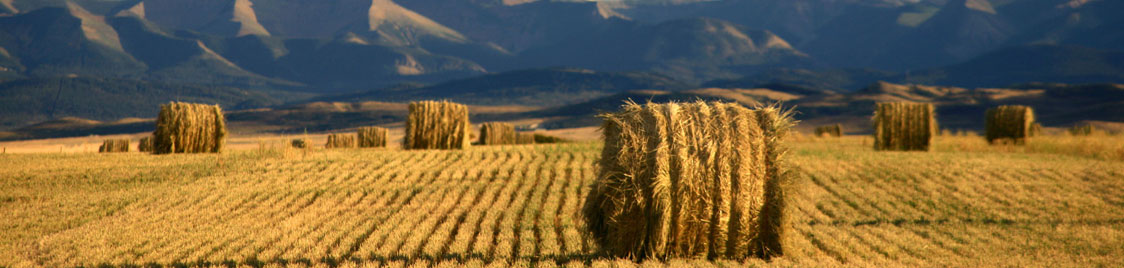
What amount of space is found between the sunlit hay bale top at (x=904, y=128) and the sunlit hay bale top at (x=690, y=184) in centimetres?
1694

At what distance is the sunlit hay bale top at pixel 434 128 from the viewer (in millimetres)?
23891

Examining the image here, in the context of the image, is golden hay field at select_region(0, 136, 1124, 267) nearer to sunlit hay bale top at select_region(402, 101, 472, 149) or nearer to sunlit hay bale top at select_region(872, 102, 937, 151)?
sunlit hay bale top at select_region(402, 101, 472, 149)

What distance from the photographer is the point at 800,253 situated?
33.2ft

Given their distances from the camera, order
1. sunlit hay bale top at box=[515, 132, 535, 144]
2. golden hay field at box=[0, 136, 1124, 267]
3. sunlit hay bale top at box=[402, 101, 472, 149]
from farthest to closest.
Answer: sunlit hay bale top at box=[515, 132, 535, 144] < sunlit hay bale top at box=[402, 101, 472, 149] < golden hay field at box=[0, 136, 1124, 267]

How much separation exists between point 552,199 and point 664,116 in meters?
5.33

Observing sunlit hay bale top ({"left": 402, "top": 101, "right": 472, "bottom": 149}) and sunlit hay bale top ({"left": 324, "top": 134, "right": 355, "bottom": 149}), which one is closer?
sunlit hay bale top ({"left": 402, "top": 101, "right": 472, "bottom": 149})

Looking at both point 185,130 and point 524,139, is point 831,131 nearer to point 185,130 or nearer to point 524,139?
point 524,139

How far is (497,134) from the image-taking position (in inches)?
1366

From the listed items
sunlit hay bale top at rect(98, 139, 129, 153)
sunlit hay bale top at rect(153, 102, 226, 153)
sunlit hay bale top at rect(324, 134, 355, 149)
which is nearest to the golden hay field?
sunlit hay bale top at rect(153, 102, 226, 153)

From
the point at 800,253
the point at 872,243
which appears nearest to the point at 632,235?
the point at 800,253

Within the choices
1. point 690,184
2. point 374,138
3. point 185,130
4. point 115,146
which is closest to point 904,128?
point 374,138

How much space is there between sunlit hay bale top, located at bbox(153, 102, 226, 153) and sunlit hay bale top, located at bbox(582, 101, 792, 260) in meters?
13.3

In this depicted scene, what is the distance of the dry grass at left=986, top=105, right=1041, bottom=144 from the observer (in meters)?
27.6

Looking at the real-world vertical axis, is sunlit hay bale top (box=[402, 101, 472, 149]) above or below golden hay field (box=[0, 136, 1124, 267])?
above
